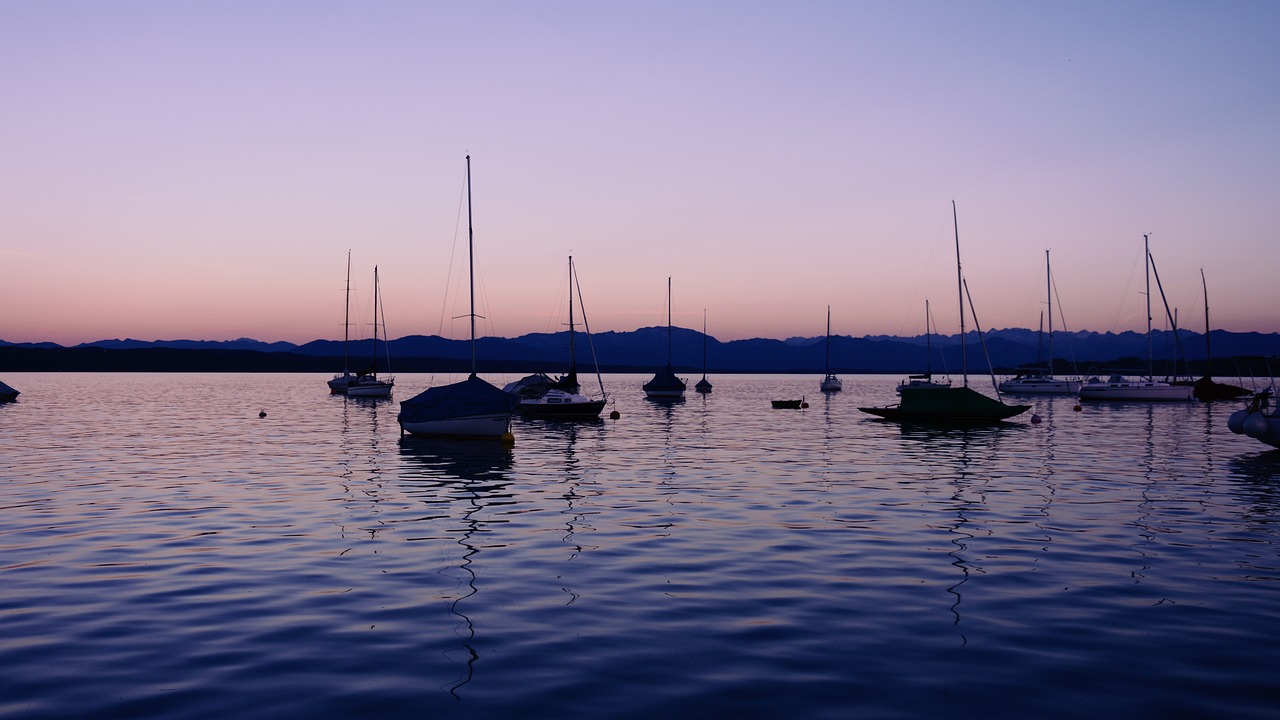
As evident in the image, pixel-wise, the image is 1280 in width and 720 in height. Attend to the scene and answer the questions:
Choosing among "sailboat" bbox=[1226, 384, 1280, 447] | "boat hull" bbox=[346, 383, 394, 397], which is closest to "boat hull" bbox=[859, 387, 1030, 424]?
"sailboat" bbox=[1226, 384, 1280, 447]

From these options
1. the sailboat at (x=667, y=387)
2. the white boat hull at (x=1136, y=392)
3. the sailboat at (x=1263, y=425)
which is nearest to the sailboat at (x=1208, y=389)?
the white boat hull at (x=1136, y=392)

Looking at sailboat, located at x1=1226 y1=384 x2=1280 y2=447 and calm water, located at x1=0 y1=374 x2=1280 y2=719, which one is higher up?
sailboat, located at x1=1226 y1=384 x2=1280 y2=447

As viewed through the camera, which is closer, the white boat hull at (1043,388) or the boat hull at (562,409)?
the boat hull at (562,409)

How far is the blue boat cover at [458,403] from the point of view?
137 ft

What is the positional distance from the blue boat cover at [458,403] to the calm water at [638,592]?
8798 millimetres

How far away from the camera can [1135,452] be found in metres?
40.0

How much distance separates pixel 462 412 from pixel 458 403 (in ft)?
1.62

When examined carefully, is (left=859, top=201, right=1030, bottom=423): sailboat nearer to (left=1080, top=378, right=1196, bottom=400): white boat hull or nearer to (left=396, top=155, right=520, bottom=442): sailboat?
(left=396, top=155, right=520, bottom=442): sailboat

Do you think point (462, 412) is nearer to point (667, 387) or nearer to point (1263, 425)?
point (1263, 425)

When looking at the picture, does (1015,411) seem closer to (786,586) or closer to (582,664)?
(786,586)

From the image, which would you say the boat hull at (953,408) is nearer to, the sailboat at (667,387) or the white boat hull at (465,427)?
the white boat hull at (465,427)

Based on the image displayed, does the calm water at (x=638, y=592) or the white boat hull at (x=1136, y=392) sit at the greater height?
the white boat hull at (x=1136, y=392)

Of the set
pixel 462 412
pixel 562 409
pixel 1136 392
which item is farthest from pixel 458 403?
pixel 1136 392

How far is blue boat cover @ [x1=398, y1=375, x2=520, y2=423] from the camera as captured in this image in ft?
137
